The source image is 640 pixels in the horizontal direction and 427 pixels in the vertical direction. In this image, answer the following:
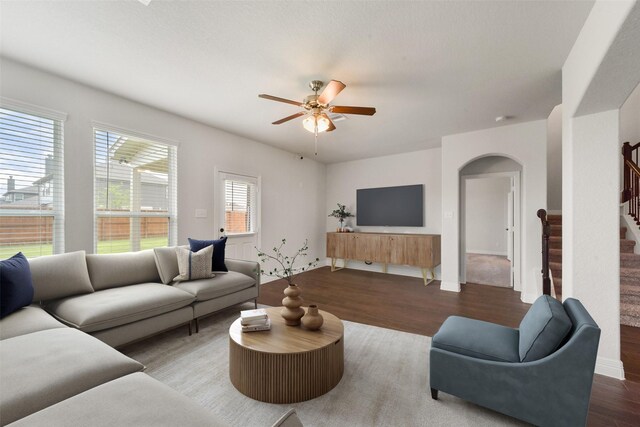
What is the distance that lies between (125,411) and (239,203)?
151 inches

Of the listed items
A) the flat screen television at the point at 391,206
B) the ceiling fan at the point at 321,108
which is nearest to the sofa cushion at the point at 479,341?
the ceiling fan at the point at 321,108

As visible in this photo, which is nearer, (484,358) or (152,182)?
(484,358)

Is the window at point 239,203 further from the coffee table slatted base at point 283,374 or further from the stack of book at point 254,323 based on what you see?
the coffee table slatted base at point 283,374

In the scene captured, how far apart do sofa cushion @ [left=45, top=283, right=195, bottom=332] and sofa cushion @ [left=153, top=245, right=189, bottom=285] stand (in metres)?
0.27

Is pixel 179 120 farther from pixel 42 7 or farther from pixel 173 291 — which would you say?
pixel 173 291

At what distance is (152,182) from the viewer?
11.3ft

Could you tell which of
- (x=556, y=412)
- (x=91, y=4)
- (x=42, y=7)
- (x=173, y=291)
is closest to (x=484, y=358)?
(x=556, y=412)

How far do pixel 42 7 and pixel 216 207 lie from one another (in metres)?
2.75

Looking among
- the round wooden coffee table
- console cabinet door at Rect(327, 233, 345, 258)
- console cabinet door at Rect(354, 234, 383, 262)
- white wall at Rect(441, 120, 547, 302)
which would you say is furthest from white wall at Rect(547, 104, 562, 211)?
the round wooden coffee table

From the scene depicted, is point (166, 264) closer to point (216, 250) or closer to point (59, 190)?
point (216, 250)

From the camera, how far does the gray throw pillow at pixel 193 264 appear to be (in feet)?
9.75

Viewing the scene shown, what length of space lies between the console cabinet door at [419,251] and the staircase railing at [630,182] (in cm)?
281

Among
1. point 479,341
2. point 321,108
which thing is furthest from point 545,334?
point 321,108

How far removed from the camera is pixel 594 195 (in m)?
2.12
